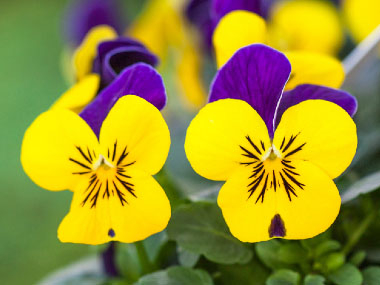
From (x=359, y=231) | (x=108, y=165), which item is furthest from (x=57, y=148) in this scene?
(x=359, y=231)

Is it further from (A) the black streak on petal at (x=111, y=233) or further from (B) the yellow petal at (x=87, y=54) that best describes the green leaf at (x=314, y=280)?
(B) the yellow petal at (x=87, y=54)

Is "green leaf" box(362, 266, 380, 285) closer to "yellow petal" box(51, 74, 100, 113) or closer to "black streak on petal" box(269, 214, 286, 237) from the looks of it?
"black streak on petal" box(269, 214, 286, 237)

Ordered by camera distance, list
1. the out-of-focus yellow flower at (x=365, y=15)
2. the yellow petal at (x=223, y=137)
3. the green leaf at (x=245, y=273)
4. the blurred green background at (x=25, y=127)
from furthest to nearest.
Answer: the blurred green background at (x=25, y=127), the out-of-focus yellow flower at (x=365, y=15), the green leaf at (x=245, y=273), the yellow petal at (x=223, y=137)

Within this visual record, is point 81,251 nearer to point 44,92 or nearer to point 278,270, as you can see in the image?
point 44,92

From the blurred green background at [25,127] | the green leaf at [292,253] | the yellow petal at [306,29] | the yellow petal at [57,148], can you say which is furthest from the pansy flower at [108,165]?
the blurred green background at [25,127]

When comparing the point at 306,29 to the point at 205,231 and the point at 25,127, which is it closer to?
the point at 205,231

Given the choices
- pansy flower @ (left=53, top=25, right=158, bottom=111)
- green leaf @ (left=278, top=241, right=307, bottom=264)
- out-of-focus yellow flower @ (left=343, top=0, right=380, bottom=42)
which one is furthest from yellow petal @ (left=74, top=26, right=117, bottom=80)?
out-of-focus yellow flower @ (left=343, top=0, right=380, bottom=42)
